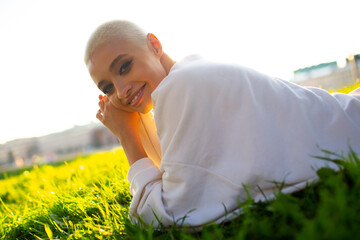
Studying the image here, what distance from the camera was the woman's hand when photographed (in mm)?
1877

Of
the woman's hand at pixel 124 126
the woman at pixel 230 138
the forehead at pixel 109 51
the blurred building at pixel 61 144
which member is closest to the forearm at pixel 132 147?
the woman's hand at pixel 124 126

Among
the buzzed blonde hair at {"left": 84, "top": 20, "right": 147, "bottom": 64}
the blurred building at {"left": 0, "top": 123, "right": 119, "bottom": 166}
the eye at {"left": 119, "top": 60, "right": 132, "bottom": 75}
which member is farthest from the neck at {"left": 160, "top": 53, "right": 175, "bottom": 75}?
the blurred building at {"left": 0, "top": 123, "right": 119, "bottom": 166}

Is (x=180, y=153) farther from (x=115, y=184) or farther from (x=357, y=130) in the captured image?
(x=115, y=184)

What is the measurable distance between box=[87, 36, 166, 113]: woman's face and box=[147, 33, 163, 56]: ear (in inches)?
1.6

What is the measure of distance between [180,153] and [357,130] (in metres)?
0.95

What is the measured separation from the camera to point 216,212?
4.01 feet

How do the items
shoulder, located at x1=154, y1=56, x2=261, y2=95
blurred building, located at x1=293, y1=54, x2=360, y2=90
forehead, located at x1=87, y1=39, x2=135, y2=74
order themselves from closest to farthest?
1. shoulder, located at x1=154, y1=56, x2=261, y2=95
2. forehead, located at x1=87, y1=39, x2=135, y2=74
3. blurred building, located at x1=293, y1=54, x2=360, y2=90

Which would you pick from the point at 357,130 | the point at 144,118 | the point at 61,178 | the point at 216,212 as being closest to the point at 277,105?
the point at 357,130

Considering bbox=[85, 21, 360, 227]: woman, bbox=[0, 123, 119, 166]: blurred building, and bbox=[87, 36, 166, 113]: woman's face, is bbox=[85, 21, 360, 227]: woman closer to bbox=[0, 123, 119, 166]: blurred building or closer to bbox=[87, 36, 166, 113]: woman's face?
bbox=[87, 36, 166, 113]: woman's face

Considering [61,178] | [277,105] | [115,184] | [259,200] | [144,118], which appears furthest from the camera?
[61,178]

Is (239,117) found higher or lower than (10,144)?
higher

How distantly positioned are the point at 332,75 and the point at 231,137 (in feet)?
52.8

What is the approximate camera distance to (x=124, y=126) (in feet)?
6.48

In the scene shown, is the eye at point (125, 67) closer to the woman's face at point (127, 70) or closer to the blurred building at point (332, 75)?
the woman's face at point (127, 70)
